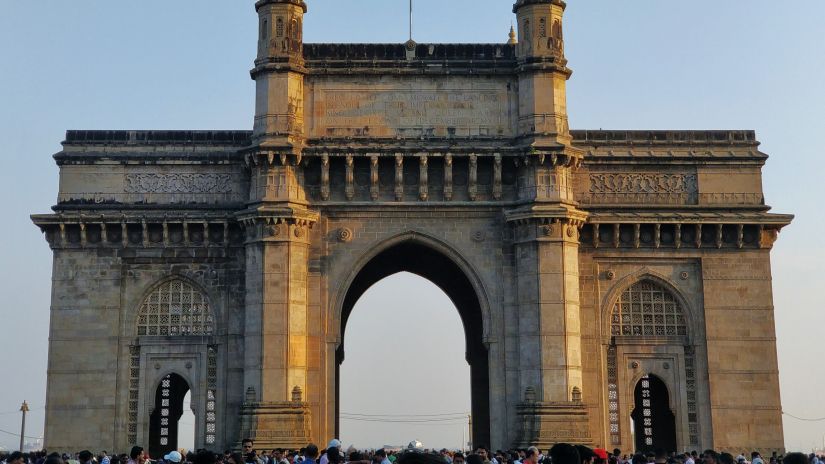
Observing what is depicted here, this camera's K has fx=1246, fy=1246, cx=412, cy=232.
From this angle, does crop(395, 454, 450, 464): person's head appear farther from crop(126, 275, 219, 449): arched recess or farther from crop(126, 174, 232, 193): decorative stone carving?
crop(126, 174, 232, 193): decorative stone carving

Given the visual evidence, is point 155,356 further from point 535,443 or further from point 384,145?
point 535,443

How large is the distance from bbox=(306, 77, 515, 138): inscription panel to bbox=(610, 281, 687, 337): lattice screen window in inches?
265

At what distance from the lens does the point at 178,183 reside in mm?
40844

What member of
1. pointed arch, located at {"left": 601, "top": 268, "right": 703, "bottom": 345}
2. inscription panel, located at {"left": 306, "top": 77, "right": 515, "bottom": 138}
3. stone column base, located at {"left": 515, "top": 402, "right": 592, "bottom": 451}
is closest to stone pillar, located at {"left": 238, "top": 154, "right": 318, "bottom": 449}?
inscription panel, located at {"left": 306, "top": 77, "right": 515, "bottom": 138}

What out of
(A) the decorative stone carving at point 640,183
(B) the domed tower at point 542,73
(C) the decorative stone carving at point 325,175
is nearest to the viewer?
(C) the decorative stone carving at point 325,175

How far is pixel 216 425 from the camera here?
3944 centimetres

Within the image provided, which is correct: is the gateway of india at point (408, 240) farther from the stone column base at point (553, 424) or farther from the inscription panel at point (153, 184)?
the stone column base at point (553, 424)

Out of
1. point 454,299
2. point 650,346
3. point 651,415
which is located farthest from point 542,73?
point 651,415

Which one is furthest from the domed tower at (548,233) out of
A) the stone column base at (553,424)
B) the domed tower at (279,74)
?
the domed tower at (279,74)

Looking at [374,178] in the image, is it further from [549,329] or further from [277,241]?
[549,329]

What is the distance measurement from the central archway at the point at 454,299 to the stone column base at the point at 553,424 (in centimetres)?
578

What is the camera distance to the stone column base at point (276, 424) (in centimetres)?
3722

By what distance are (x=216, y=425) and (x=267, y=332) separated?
146 inches

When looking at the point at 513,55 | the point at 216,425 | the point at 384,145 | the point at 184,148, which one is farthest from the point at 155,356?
the point at 513,55
